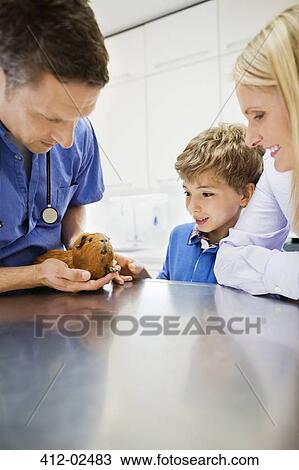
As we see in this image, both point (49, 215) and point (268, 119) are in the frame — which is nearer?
point (268, 119)

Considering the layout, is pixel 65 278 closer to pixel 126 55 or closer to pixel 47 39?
pixel 47 39

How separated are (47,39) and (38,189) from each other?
0.76 ft

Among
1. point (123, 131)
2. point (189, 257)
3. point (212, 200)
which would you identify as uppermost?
point (123, 131)

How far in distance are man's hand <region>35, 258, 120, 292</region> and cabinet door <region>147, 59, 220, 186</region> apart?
0.33 metres

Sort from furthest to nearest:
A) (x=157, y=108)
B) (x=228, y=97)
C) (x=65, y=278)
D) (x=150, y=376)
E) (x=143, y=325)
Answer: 1. (x=157, y=108)
2. (x=228, y=97)
3. (x=65, y=278)
4. (x=143, y=325)
5. (x=150, y=376)

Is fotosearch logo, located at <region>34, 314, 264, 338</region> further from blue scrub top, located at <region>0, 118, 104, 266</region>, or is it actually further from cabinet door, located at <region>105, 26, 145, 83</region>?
cabinet door, located at <region>105, 26, 145, 83</region>

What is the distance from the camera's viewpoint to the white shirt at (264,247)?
19.7 inches

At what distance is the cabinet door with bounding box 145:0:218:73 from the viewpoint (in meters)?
0.66

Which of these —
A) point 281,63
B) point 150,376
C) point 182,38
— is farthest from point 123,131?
point 150,376

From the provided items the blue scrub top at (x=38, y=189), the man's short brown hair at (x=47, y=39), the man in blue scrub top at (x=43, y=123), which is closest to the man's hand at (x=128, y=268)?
the man in blue scrub top at (x=43, y=123)

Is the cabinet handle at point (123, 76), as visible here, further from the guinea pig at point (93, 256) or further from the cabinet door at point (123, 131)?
the guinea pig at point (93, 256)

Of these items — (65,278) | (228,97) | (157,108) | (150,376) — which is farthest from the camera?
(157,108)

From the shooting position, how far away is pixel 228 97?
667 mm

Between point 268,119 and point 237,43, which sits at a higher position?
point 237,43
